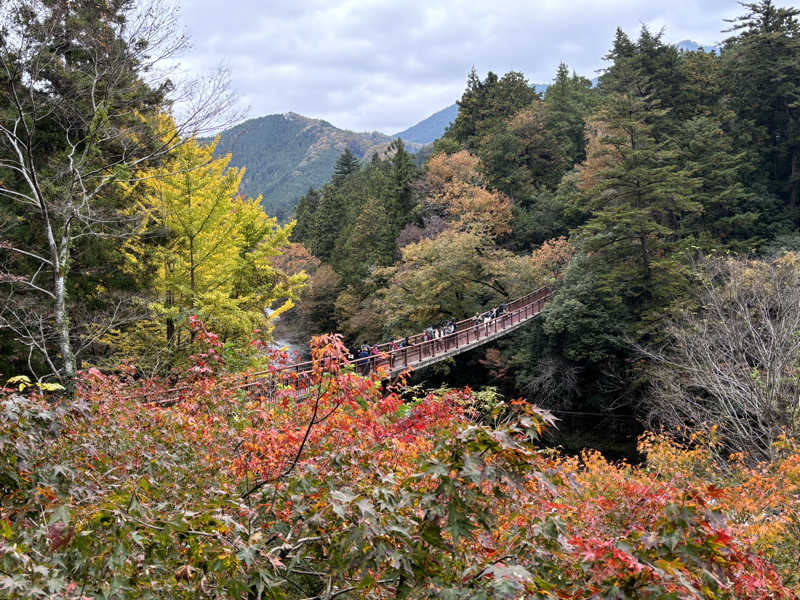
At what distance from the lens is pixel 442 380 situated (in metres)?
26.9

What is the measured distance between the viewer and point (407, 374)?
316 inches

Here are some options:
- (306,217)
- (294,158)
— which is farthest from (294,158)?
(306,217)

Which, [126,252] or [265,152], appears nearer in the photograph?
[126,252]

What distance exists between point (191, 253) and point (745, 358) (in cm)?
1387

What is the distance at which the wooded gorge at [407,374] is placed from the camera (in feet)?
7.63

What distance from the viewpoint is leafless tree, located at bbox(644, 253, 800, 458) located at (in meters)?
10.7

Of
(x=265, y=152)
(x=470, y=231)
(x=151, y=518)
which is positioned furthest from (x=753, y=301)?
(x=265, y=152)

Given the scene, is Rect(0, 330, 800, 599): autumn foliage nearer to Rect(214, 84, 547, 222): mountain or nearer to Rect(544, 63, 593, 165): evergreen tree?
Rect(544, 63, 593, 165): evergreen tree

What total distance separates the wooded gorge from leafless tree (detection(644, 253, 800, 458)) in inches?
4.2

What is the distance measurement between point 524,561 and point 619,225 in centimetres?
1931

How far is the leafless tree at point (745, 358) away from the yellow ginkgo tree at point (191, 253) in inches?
431

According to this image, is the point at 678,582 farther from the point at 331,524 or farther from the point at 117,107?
the point at 117,107

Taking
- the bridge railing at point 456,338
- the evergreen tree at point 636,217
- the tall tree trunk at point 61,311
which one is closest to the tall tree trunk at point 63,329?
the tall tree trunk at point 61,311

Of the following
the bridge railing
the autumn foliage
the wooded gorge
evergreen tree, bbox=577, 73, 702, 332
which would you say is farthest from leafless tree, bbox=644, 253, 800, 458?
the autumn foliage
